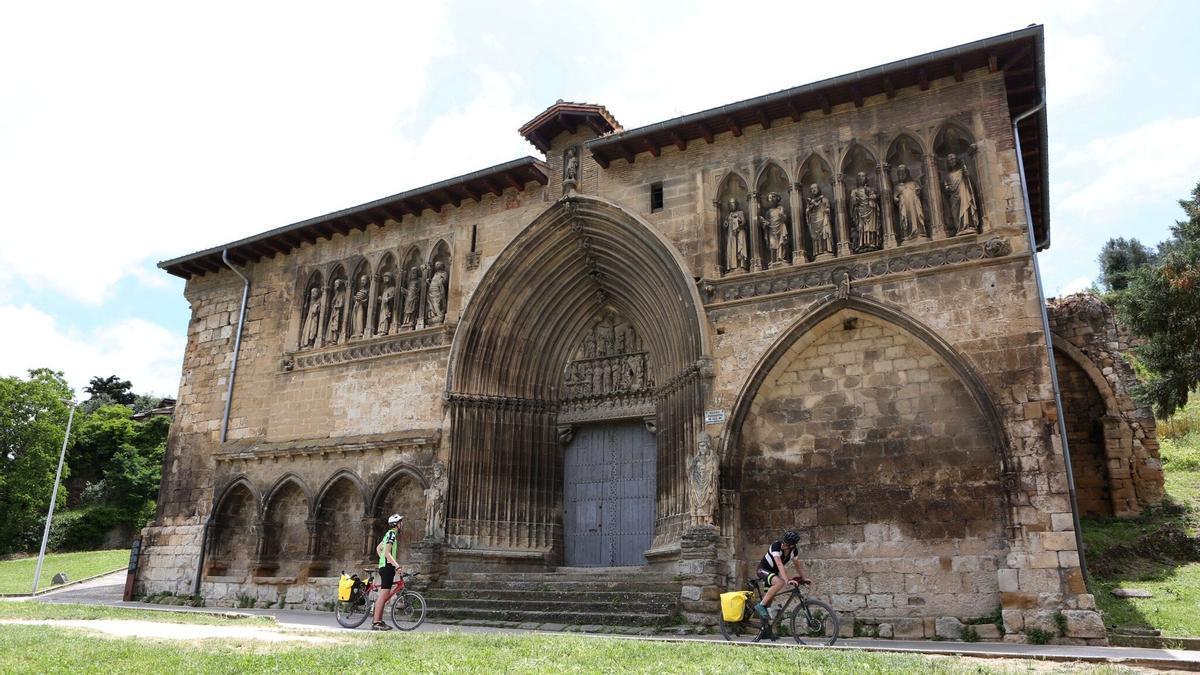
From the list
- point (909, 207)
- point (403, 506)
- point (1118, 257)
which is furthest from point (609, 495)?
point (1118, 257)

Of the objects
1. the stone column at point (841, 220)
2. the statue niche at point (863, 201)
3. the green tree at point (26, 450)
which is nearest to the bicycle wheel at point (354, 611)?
the stone column at point (841, 220)

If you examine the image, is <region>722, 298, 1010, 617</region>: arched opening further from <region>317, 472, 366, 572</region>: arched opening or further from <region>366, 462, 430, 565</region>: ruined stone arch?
<region>317, 472, 366, 572</region>: arched opening

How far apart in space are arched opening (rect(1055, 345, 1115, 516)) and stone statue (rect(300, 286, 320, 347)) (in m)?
14.1

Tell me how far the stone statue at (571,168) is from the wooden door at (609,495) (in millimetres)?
4388

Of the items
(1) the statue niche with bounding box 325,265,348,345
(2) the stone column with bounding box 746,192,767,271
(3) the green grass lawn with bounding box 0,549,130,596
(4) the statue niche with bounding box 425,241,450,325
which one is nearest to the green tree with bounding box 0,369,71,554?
(3) the green grass lawn with bounding box 0,549,130,596

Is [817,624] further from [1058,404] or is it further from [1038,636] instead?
[1058,404]

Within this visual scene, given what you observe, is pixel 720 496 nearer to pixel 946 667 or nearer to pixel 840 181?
pixel 840 181

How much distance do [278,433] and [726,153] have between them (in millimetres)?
10204

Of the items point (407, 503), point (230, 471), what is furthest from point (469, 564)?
point (230, 471)

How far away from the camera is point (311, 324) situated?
55.1ft

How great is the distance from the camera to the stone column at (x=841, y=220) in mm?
11852

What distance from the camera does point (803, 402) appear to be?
465 inches

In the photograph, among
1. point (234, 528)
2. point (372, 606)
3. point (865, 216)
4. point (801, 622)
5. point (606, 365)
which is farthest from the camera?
point (234, 528)

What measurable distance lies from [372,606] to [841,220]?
27.9 feet
